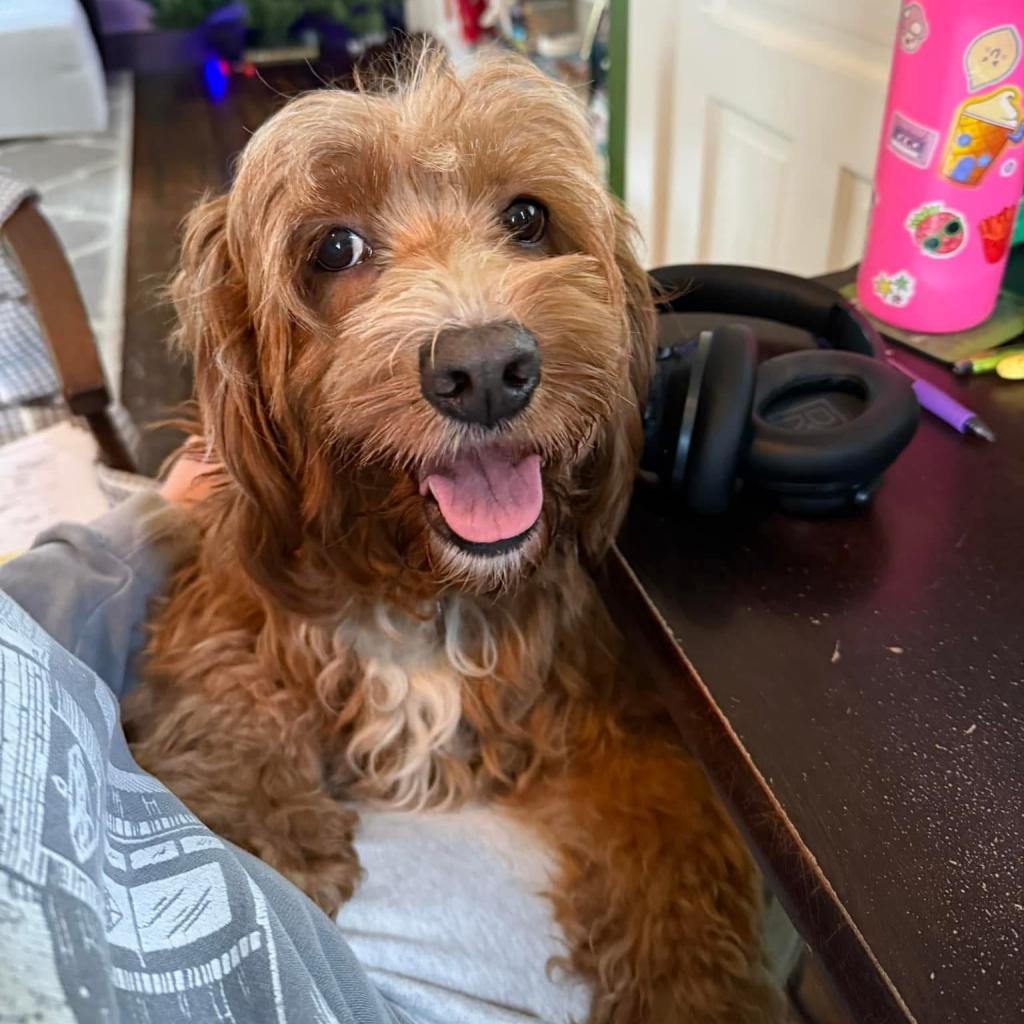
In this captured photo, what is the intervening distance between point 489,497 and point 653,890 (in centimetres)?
36

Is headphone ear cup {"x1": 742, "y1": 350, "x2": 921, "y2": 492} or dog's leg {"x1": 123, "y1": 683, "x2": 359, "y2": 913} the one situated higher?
headphone ear cup {"x1": 742, "y1": 350, "x2": 921, "y2": 492}

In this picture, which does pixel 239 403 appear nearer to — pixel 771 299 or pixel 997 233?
pixel 771 299

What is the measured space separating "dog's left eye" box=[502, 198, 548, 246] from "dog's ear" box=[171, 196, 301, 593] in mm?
239

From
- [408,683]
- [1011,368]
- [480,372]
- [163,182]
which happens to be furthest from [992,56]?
[163,182]

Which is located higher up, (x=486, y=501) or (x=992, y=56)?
(x=992, y=56)

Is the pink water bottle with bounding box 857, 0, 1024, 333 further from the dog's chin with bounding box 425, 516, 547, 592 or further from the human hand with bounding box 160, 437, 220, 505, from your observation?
the human hand with bounding box 160, 437, 220, 505

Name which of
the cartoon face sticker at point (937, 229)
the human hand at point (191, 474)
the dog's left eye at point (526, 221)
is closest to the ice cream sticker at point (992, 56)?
the cartoon face sticker at point (937, 229)

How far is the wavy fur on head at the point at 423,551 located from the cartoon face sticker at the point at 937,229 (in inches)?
10.0

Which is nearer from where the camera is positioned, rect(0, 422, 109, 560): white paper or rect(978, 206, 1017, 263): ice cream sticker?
rect(978, 206, 1017, 263): ice cream sticker

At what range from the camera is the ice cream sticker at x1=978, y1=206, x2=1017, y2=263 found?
0.85 m

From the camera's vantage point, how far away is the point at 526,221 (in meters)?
0.86

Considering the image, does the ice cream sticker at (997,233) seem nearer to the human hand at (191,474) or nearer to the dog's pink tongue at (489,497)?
the dog's pink tongue at (489,497)

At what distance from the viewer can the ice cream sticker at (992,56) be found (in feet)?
2.42

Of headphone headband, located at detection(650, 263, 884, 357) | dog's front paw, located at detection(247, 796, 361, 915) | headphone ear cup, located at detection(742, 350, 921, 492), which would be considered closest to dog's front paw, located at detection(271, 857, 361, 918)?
dog's front paw, located at detection(247, 796, 361, 915)
